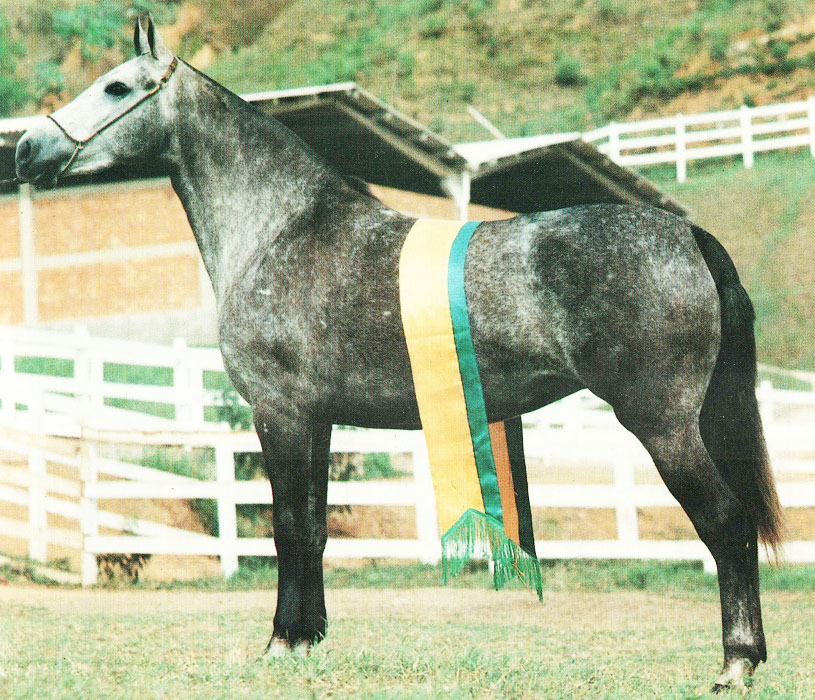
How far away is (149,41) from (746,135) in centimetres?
302

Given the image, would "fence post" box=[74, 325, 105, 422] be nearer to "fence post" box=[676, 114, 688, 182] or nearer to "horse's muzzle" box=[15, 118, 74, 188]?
"horse's muzzle" box=[15, 118, 74, 188]

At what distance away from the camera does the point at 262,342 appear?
3424mm

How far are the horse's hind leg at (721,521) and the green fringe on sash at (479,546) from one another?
2.35ft

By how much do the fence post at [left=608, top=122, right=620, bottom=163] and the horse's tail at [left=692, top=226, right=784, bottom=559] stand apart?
185cm

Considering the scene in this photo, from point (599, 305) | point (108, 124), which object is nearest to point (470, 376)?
point (599, 305)

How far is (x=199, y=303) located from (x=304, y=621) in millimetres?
2146

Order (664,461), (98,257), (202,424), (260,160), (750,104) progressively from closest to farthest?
(664,461) < (260,160) < (750,104) < (98,257) < (202,424)

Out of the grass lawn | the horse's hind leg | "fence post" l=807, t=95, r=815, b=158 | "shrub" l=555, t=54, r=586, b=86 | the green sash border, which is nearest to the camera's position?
the horse's hind leg

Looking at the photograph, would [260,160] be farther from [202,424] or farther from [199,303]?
[202,424]

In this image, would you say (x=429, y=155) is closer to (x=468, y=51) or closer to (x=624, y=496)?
(x=468, y=51)

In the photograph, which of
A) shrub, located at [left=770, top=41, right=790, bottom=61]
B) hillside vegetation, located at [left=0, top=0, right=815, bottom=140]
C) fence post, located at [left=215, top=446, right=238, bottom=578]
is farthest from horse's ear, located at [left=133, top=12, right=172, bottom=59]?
shrub, located at [left=770, top=41, right=790, bottom=61]

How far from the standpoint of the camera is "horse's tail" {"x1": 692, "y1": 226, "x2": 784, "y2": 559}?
3.13 m

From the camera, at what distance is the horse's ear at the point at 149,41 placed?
3.69m

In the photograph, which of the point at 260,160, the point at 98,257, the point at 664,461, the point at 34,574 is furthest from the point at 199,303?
the point at 664,461
